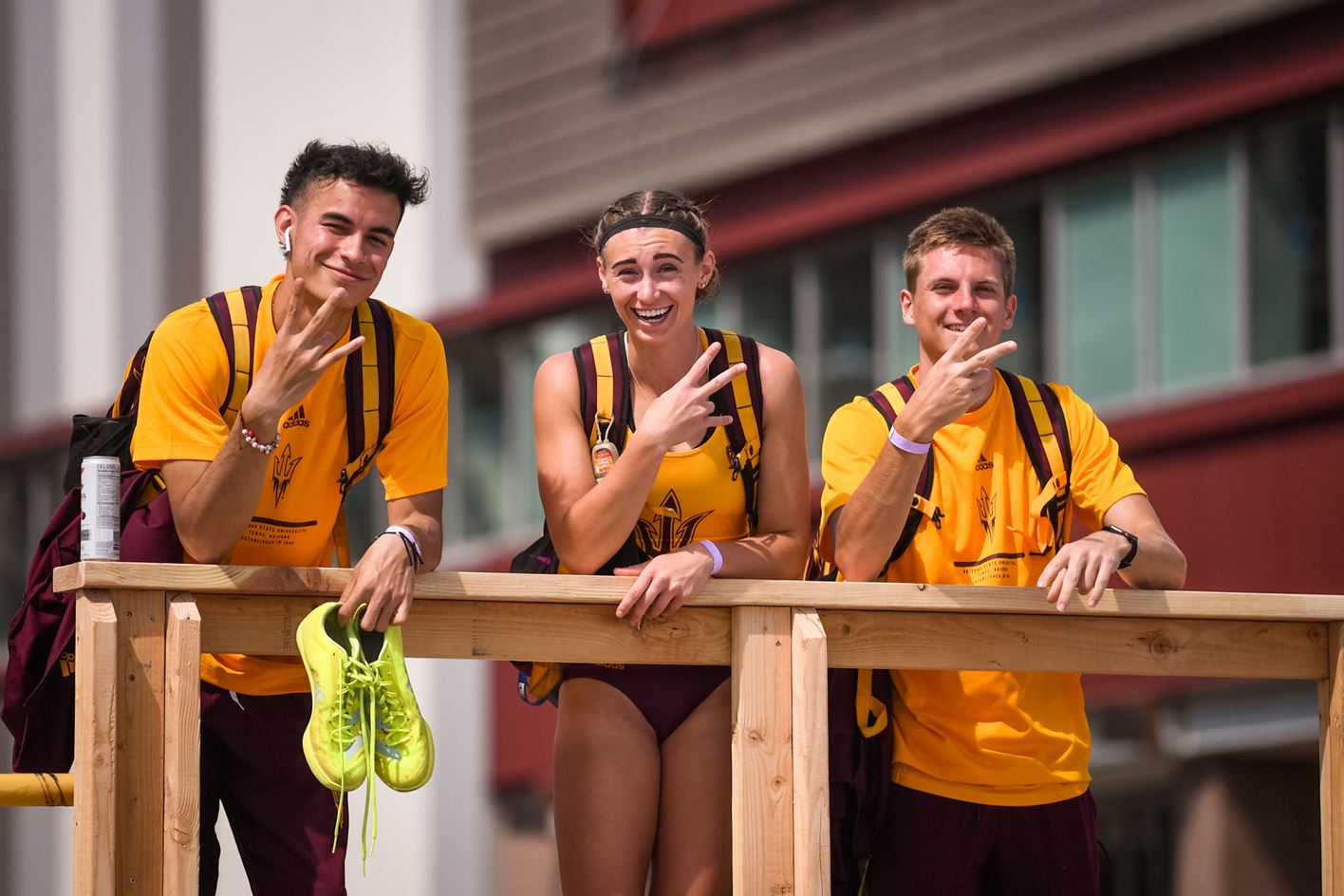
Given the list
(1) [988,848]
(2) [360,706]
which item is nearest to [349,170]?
(2) [360,706]

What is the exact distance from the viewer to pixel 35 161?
25172 mm

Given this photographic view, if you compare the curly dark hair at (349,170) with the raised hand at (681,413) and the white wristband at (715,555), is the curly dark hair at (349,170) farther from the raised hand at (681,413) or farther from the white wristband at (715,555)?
the white wristband at (715,555)

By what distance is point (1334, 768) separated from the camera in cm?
520

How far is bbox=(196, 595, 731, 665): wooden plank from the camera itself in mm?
4699

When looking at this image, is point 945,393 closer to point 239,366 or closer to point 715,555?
point 715,555

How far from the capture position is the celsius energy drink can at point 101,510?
4660mm

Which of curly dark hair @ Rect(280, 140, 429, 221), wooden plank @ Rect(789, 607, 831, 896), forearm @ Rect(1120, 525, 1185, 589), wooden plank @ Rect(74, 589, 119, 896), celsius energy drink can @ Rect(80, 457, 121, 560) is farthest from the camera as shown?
curly dark hair @ Rect(280, 140, 429, 221)

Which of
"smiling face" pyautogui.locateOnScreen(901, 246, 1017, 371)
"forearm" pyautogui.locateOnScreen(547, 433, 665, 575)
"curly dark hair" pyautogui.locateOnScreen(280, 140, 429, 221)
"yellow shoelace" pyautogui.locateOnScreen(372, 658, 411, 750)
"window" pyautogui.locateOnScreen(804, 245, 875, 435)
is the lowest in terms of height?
"yellow shoelace" pyautogui.locateOnScreen(372, 658, 411, 750)

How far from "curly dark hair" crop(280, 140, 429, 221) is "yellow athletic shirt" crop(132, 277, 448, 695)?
0.96 feet

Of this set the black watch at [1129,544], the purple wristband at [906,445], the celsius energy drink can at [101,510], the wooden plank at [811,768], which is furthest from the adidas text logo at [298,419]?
the black watch at [1129,544]

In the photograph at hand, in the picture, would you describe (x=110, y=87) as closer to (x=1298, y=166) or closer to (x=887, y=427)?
(x=1298, y=166)

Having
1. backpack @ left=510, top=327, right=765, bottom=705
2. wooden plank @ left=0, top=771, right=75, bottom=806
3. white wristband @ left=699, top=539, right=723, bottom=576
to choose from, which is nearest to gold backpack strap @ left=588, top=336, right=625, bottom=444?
backpack @ left=510, top=327, right=765, bottom=705

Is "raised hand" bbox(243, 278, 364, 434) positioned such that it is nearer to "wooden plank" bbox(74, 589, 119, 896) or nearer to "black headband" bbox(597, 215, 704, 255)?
"wooden plank" bbox(74, 589, 119, 896)

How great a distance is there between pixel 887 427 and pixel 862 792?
38.3 inches
